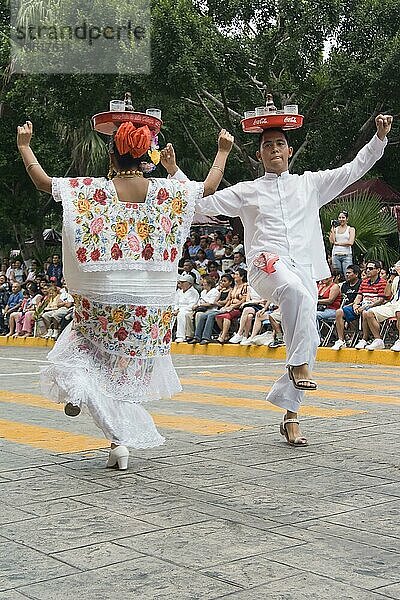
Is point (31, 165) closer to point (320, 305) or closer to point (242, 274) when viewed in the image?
point (320, 305)

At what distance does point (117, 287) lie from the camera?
5027 mm

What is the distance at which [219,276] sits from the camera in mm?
17672

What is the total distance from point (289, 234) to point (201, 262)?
44.9ft

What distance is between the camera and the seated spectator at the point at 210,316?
53.6 feet

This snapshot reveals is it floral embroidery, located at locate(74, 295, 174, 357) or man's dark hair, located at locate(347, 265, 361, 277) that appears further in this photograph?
man's dark hair, located at locate(347, 265, 361, 277)

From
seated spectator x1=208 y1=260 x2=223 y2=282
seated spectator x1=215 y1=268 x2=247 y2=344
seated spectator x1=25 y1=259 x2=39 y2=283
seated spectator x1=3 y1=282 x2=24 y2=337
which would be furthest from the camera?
seated spectator x1=25 y1=259 x2=39 y2=283

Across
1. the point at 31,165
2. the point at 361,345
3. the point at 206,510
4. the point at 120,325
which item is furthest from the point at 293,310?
the point at 361,345

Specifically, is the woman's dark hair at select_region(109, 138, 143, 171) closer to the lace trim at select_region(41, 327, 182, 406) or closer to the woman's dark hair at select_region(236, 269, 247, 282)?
the lace trim at select_region(41, 327, 182, 406)

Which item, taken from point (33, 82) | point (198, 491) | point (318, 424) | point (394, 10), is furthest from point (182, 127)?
point (198, 491)

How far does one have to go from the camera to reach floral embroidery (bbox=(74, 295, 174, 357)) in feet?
16.6

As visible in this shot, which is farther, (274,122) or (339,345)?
(339,345)

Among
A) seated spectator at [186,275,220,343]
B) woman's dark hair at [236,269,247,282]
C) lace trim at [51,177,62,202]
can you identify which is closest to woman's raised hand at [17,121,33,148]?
lace trim at [51,177,62,202]

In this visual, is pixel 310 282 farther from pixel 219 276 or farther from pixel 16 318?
pixel 16 318

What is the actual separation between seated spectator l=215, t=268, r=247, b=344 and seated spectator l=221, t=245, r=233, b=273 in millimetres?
1693
